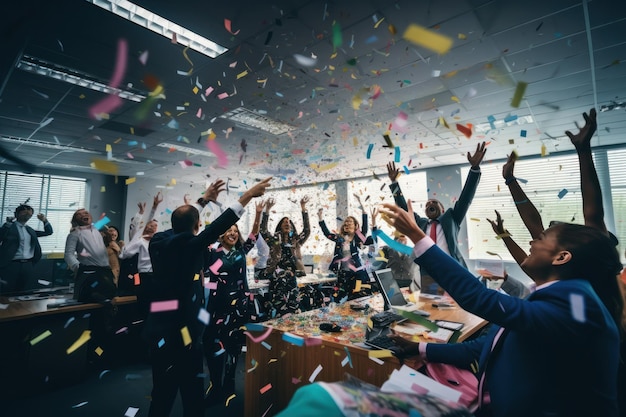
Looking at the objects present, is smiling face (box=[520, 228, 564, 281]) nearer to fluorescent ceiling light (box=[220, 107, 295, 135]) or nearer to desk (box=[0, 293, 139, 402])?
desk (box=[0, 293, 139, 402])

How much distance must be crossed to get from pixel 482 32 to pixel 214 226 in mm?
3336

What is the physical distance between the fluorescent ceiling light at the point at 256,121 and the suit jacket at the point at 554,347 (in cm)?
476

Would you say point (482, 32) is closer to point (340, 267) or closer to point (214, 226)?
point (214, 226)

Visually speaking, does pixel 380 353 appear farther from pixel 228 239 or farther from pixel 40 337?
pixel 40 337

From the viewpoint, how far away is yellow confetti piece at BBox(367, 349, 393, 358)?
1.74 meters

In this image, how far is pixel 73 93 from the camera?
14.9ft

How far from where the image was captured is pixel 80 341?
359 cm

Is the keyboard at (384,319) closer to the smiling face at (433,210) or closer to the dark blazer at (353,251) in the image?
the smiling face at (433,210)

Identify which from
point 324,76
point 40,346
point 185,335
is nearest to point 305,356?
point 185,335

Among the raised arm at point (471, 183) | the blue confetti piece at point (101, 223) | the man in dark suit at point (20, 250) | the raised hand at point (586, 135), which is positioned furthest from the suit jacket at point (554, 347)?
the man in dark suit at point (20, 250)

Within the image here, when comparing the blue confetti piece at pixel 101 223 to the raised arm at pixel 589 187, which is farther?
the blue confetti piece at pixel 101 223

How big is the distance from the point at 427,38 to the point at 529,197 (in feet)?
20.5

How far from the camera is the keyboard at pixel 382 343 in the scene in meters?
1.80

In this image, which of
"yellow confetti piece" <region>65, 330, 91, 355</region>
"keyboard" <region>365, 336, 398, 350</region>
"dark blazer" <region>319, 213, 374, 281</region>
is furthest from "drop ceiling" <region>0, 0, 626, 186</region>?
"yellow confetti piece" <region>65, 330, 91, 355</region>
